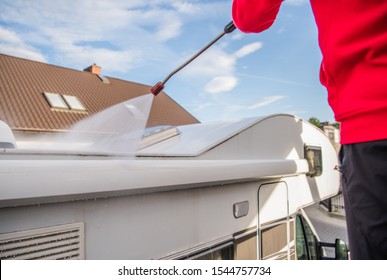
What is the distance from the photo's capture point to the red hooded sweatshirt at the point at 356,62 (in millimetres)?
594

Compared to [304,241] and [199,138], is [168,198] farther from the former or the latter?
[304,241]

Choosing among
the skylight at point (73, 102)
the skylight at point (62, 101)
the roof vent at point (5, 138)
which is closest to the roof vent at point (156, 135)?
the roof vent at point (5, 138)

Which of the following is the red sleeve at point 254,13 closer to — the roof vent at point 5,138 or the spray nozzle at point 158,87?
the spray nozzle at point 158,87

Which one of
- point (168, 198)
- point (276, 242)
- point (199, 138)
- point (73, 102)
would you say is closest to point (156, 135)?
point (199, 138)

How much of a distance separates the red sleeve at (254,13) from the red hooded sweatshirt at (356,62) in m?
0.15

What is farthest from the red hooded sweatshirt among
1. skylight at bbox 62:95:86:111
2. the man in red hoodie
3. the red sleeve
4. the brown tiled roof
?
skylight at bbox 62:95:86:111

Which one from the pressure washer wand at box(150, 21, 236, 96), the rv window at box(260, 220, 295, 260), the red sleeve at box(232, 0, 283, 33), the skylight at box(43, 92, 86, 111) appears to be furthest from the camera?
the skylight at box(43, 92, 86, 111)

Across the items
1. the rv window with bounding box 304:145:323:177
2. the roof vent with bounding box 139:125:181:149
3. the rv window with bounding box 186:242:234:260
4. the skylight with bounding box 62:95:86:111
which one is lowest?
the rv window with bounding box 186:242:234:260

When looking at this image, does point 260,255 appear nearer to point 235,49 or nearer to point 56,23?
point 235,49

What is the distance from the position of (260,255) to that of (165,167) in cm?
64

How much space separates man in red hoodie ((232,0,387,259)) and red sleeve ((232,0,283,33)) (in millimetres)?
162

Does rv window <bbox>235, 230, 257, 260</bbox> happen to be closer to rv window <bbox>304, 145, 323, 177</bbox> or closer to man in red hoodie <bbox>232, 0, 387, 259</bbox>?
man in red hoodie <bbox>232, 0, 387, 259</bbox>

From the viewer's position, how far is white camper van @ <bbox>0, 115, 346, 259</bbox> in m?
0.68

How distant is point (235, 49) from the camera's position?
1376 millimetres
